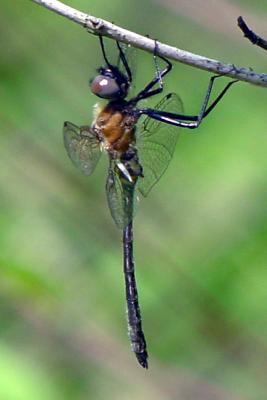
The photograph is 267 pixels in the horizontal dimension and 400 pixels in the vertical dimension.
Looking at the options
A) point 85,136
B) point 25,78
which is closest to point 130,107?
point 85,136

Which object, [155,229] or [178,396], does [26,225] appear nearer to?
[155,229]

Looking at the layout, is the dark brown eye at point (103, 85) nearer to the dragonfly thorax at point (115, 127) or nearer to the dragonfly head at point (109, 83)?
the dragonfly head at point (109, 83)

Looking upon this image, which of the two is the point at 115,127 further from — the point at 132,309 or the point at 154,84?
the point at 132,309

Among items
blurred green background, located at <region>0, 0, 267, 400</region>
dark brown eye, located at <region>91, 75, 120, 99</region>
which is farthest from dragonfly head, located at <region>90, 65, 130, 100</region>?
blurred green background, located at <region>0, 0, 267, 400</region>

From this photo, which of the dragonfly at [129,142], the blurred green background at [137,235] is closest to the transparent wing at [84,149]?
the dragonfly at [129,142]

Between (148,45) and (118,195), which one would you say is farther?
(118,195)

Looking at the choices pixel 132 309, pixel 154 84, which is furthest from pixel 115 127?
pixel 132 309
